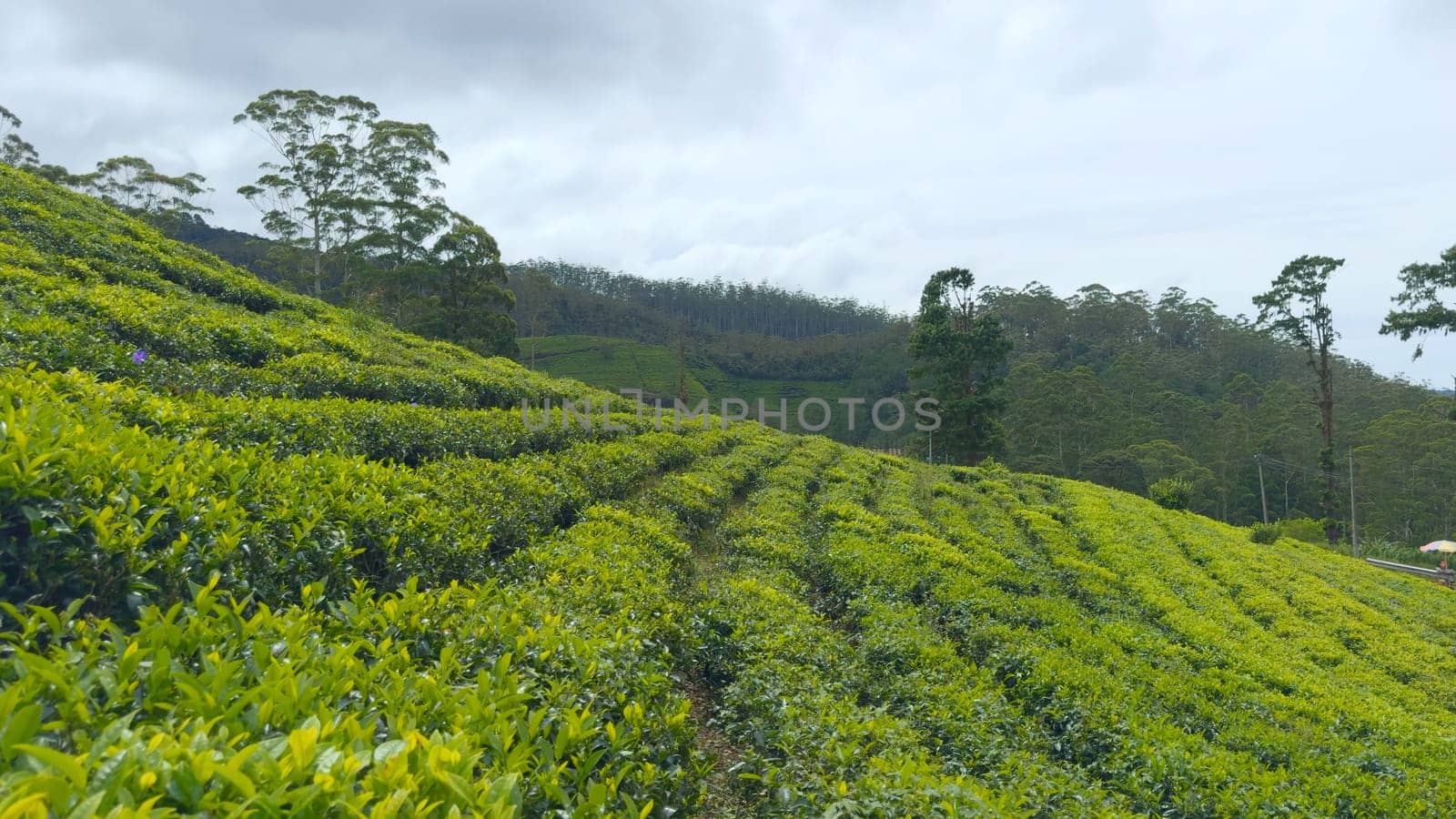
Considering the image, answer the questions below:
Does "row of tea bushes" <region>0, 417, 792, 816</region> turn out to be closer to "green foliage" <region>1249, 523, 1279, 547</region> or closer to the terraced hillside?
the terraced hillside

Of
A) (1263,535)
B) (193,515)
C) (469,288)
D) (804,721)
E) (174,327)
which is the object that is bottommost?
(1263,535)

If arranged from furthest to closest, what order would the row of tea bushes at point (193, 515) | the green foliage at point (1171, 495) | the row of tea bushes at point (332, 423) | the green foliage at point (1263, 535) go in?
the green foliage at point (1171, 495) < the green foliage at point (1263, 535) < the row of tea bushes at point (332, 423) < the row of tea bushes at point (193, 515)

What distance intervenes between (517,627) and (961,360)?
24.8m

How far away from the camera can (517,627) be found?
10.8ft

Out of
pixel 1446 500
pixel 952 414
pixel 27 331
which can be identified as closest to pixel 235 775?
pixel 27 331

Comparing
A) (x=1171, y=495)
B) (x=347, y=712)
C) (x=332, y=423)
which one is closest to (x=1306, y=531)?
(x=1171, y=495)

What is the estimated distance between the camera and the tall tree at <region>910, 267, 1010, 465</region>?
83.4 feet

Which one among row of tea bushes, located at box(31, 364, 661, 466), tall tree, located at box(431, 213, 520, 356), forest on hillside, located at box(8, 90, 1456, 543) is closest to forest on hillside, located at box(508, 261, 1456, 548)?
forest on hillside, located at box(8, 90, 1456, 543)

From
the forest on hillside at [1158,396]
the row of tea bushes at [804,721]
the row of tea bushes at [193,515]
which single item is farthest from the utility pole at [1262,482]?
the row of tea bushes at [193,515]

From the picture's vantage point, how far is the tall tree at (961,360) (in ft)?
83.4

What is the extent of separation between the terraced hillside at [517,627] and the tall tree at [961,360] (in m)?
13.7

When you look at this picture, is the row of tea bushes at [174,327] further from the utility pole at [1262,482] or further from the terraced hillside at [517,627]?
the utility pole at [1262,482]

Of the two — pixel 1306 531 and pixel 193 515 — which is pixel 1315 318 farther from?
pixel 193 515

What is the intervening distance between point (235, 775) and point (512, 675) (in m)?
1.35
